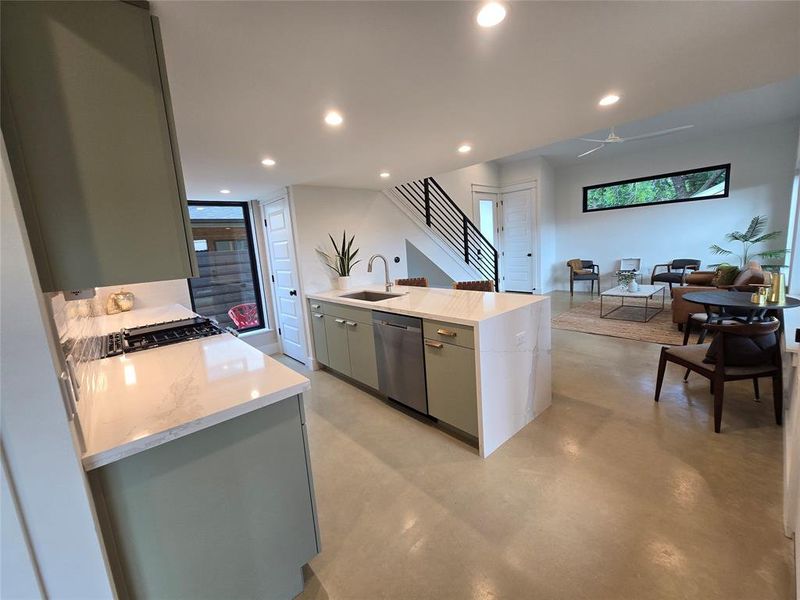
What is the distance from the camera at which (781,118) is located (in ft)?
17.3

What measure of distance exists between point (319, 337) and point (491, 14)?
3.12 meters

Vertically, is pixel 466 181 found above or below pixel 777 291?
above

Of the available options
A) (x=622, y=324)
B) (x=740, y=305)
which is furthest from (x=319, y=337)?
(x=622, y=324)

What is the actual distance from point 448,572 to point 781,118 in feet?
26.8

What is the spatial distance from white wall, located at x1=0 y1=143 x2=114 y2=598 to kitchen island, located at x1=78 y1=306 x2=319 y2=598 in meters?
0.11

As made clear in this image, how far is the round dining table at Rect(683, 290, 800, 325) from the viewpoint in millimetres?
2543

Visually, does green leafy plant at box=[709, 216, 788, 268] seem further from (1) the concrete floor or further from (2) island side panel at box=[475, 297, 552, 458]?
(2) island side panel at box=[475, 297, 552, 458]

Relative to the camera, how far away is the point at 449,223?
19.2 ft

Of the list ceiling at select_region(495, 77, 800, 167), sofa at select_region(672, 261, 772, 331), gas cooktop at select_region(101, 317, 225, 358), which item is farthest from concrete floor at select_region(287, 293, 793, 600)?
ceiling at select_region(495, 77, 800, 167)

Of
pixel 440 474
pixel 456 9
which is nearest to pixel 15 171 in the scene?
pixel 456 9

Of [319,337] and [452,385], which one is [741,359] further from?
[319,337]

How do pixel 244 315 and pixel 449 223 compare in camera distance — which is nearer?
pixel 244 315

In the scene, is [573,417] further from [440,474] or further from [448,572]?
[448,572]

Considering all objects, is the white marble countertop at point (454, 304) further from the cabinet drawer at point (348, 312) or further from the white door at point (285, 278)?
the white door at point (285, 278)
